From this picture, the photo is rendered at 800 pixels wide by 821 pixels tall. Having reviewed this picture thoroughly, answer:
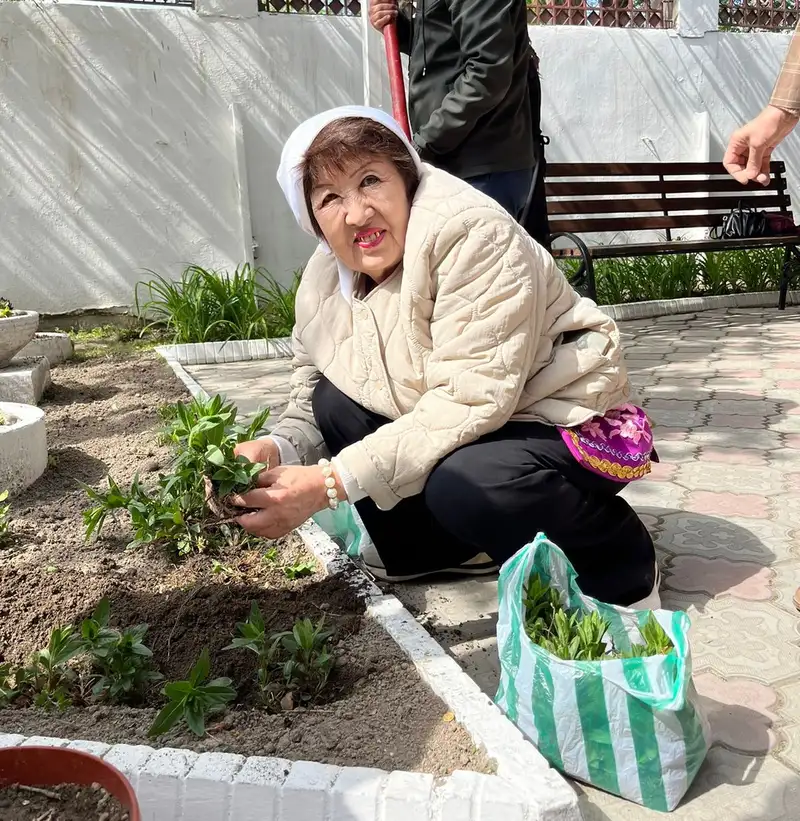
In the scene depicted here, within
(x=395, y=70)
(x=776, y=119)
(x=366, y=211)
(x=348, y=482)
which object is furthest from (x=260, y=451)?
(x=395, y=70)

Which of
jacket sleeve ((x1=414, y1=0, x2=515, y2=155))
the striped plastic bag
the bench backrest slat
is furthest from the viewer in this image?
the bench backrest slat

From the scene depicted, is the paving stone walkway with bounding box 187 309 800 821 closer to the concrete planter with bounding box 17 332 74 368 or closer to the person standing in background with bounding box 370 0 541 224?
the concrete planter with bounding box 17 332 74 368

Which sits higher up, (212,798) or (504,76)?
(504,76)

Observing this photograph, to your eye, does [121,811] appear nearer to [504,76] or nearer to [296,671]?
[296,671]

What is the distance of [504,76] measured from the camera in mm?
3418

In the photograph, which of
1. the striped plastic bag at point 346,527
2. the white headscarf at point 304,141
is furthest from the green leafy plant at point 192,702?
the white headscarf at point 304,141

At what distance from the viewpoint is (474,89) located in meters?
3.39

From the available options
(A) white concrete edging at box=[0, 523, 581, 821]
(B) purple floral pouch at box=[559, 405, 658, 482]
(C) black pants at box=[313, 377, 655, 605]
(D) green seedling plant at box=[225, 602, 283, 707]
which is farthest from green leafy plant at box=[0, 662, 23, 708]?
(B) purple floral pouch at box=[559, 405, 658, 482]

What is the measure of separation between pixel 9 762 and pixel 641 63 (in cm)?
928

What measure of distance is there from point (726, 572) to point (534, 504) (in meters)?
0.96

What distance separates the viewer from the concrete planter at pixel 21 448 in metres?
3.21

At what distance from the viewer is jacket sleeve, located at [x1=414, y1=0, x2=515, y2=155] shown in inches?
132

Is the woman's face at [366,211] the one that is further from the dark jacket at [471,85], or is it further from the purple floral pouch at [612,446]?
the dark jacket at [471,85]

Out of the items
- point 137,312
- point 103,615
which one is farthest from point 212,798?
point 137,312
